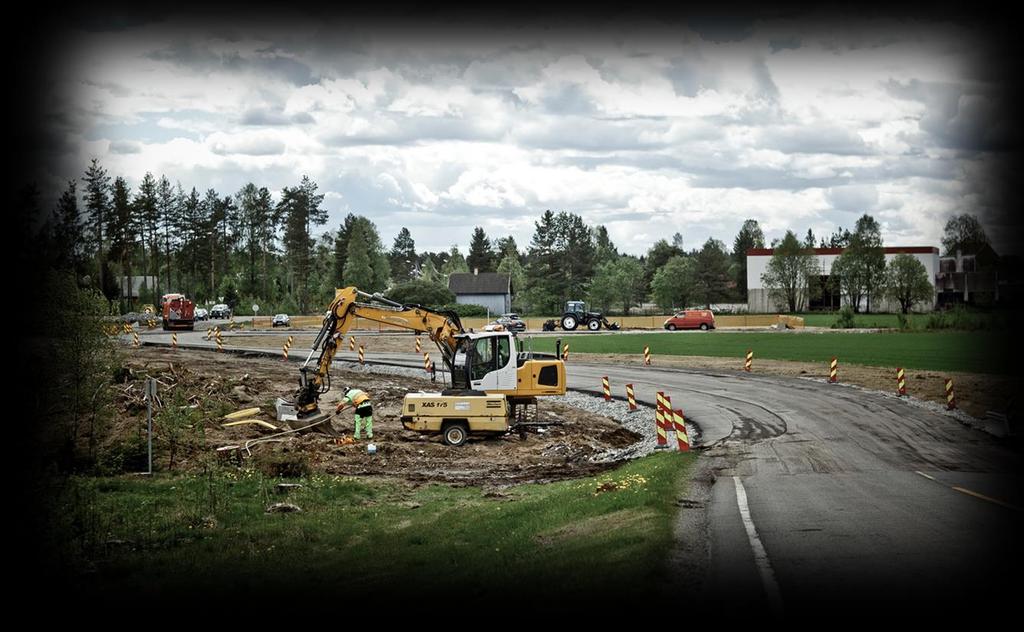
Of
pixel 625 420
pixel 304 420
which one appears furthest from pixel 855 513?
pixel 625 420

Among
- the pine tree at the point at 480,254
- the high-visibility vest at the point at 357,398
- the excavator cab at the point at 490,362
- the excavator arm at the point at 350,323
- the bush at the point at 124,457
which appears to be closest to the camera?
the bush at the point at 124,457

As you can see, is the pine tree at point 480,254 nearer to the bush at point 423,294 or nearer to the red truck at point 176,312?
the bush at point 423,294

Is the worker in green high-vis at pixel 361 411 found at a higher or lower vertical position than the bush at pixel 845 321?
lower

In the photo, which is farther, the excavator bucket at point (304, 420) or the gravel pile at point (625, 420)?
the excavator bucket at point (304, 420)

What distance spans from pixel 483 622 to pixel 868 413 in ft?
90.9

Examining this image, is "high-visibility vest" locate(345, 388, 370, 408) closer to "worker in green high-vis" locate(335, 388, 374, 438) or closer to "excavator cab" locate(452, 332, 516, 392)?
"worker in green high-vis" locate(335, 388, 374, 438)

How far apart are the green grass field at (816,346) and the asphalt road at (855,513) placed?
17.2m

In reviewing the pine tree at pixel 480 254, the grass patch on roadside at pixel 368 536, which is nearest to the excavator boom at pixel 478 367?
the grass patch on roadside at pixel 368 536

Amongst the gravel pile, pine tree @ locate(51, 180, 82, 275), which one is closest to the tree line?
the gravel pile

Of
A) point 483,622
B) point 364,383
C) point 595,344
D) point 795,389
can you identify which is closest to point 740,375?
point 795,389

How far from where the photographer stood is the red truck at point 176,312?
288 feet

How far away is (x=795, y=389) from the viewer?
40375 millimetres

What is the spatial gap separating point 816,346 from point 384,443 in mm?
46217

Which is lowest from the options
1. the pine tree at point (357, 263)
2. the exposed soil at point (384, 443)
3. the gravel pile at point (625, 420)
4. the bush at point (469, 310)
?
the gravel pile at point (625, 420)
